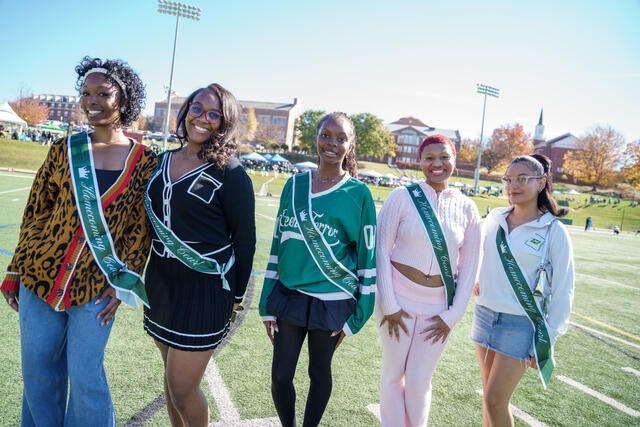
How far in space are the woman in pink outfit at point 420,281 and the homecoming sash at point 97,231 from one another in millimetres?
1435

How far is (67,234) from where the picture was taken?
192cm

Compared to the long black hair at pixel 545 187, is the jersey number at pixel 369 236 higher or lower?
lower

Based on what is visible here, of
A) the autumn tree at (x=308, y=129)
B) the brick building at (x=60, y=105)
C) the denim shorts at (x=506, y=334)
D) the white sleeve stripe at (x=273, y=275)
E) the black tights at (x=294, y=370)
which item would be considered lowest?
the black tights at (x=294, y=370)

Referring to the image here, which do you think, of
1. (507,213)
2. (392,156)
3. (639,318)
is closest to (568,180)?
(392,156)

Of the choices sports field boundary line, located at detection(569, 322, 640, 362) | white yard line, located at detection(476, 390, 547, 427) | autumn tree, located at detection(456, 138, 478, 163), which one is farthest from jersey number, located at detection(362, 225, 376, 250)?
autumn tree, located at detection(456, 138, 478, 163)

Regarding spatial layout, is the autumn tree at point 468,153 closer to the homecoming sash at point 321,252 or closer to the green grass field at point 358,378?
the green grass field at point 358,378

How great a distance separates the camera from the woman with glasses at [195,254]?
6.75 feet

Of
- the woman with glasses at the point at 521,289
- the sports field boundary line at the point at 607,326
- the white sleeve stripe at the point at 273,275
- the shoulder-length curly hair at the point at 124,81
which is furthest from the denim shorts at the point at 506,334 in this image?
the sports field boundary line at the point at 607,326

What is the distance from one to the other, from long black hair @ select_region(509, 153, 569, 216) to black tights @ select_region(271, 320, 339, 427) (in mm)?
1737

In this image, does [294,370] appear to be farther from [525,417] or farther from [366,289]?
[525,417]

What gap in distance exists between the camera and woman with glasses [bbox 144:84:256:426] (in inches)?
81.0

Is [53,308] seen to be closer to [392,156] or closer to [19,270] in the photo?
[19,270]

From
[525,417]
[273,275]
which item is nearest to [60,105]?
[273,275]

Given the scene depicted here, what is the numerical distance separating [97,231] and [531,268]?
2.59m
